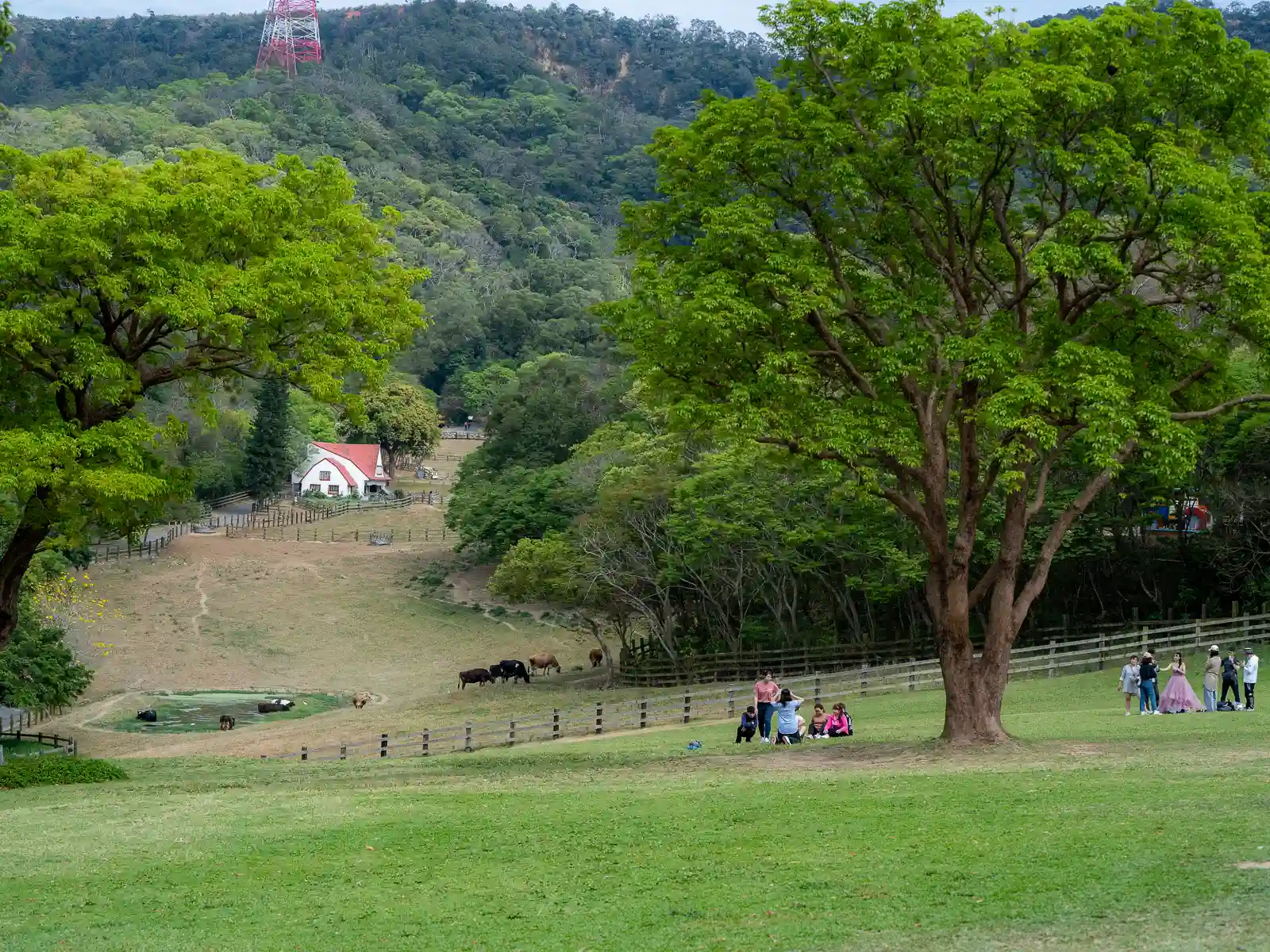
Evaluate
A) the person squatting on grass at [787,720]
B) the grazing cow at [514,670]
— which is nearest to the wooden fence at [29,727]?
the grazing cow at [514,670]

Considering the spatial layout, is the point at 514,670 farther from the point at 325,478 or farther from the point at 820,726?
the point at 325,478

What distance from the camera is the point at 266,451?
9231 centimetres

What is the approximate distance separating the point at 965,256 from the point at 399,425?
87182mm

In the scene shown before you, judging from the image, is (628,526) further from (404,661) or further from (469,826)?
(469,826)

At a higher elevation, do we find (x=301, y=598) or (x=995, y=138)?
(x=995, y=138)

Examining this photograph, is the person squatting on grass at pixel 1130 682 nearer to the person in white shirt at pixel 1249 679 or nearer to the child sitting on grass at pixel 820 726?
the person in white shirt at pixel 1249 679

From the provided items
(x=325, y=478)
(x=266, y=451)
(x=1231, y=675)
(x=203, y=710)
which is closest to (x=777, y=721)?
(x=1231, y=675)

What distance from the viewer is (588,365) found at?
82.8 metres

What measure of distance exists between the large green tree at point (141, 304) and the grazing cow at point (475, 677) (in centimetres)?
2558

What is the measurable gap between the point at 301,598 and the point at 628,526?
67.7 ft

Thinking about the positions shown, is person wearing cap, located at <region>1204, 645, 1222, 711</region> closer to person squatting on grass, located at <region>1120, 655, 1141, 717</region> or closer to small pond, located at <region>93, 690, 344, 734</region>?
person squatting on grass, located at <region>1120, 655, 1141, 717</region>

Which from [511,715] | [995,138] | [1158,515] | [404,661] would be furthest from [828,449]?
[404,661]

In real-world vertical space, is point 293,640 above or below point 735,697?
above

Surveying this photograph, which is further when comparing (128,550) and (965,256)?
(128,550)
